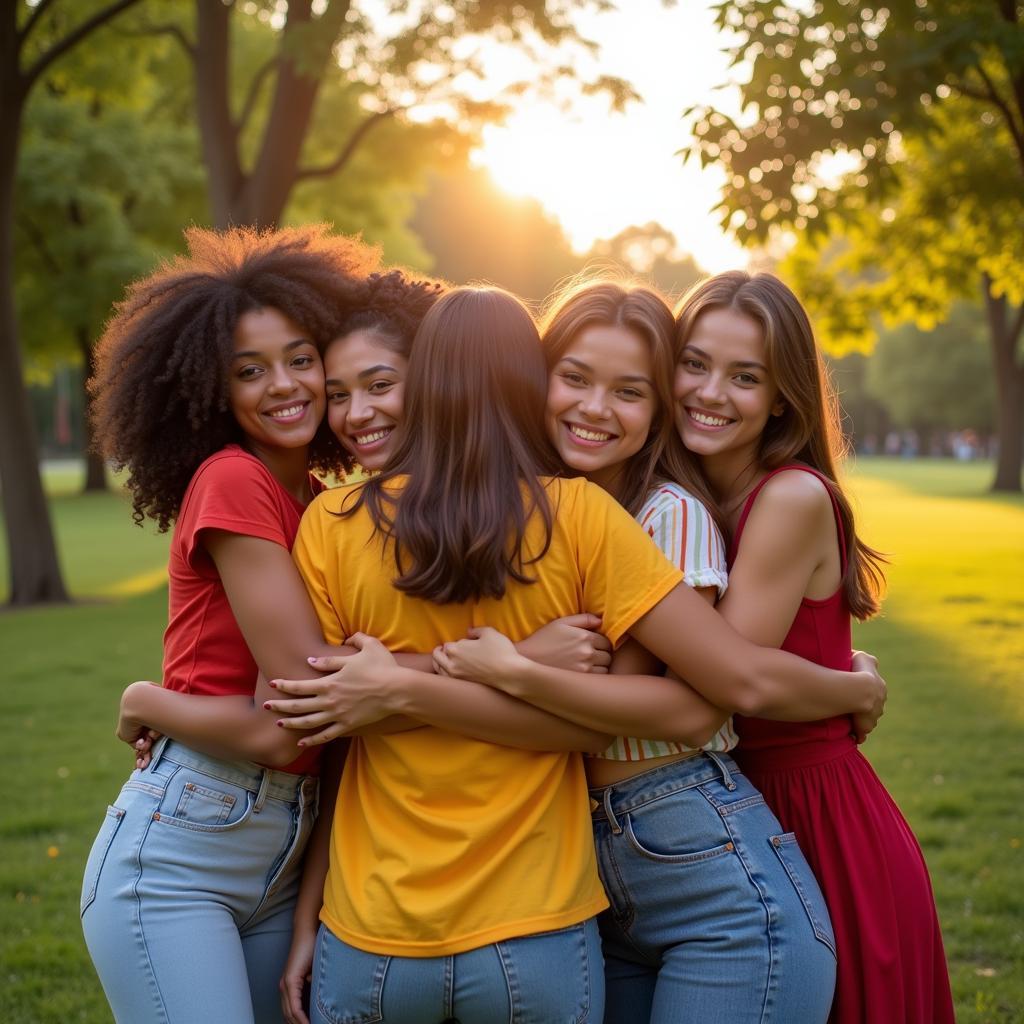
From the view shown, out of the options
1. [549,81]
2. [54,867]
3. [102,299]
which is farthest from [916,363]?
[54,867]

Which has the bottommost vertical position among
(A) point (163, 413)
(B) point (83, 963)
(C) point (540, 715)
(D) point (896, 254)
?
(B) point (83, 963)

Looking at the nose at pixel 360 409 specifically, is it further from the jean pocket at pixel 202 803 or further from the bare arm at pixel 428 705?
the jean pocket at pixel 202 803

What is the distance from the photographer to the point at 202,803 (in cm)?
276

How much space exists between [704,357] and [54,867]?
4938 millimetres

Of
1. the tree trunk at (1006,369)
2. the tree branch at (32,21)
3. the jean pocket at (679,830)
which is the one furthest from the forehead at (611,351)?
the tree trunk at (1006,369)

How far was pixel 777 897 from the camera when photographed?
101 inches

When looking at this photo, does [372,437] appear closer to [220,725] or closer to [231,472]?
[231,472]

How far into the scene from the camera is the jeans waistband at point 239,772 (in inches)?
110

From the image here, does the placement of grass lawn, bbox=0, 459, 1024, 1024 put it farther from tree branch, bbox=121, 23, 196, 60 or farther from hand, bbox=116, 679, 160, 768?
tree branch, bbox=121, 23, 196, 60

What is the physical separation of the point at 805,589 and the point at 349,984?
1.34 meters

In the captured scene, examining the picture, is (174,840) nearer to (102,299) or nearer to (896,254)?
(896,254)

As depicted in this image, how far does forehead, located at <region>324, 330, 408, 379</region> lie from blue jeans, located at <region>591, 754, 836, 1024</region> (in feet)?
3.98

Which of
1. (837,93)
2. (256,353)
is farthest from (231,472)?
(837,93)

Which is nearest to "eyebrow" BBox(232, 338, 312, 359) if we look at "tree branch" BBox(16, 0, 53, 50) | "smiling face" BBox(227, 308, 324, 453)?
"smiling face" BBox(227, 308, 324, 453)
